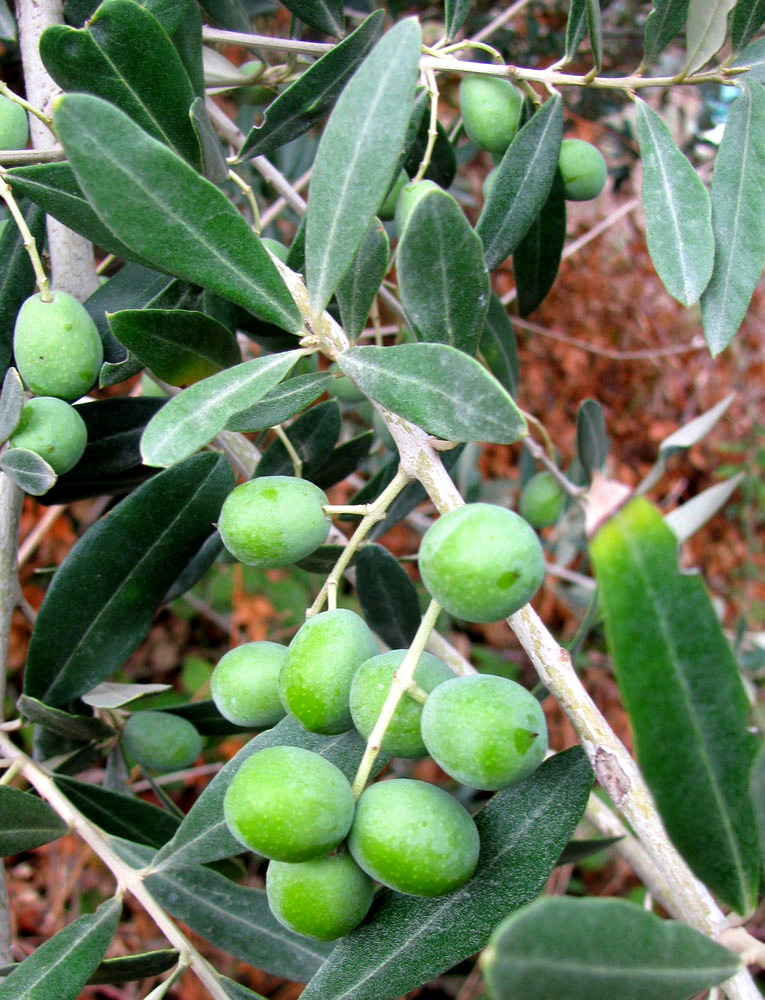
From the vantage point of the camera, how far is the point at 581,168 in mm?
1011

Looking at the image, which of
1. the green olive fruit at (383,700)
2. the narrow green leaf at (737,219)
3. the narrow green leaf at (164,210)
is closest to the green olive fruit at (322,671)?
the green olive fruit at (383,700)

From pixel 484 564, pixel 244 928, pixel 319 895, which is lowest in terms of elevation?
pixel 244 928

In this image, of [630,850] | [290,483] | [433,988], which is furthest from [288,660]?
[433,988]

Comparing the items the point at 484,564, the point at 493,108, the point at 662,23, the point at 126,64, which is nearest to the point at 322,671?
the point at 484,564

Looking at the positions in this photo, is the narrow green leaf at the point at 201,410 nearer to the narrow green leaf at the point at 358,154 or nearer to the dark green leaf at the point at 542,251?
the narrow green leaf at the point at 358,154

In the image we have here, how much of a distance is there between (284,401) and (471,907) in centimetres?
45

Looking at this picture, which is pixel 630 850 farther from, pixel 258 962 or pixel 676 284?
pixel 676 284

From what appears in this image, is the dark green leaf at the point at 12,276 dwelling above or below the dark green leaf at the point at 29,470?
above

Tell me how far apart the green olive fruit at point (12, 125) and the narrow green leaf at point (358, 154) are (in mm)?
409

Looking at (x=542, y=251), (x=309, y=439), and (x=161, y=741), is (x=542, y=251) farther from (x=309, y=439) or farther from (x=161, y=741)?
(x=161, y=741)

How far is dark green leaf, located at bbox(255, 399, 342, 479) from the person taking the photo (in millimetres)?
1028

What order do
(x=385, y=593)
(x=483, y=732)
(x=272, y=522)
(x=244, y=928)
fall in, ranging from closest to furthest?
(x=483, y=732)
(x=272, y=522)
(x=244, y=928)
(x=385, y=593)

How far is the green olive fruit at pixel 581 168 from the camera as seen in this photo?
1.01 meters

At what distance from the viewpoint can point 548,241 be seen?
109 centimetres
